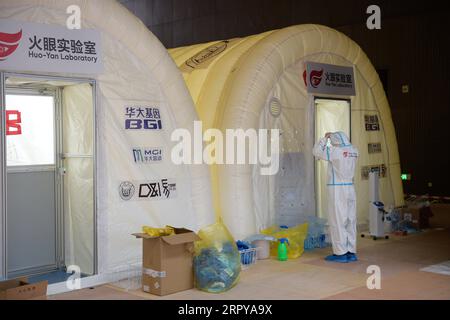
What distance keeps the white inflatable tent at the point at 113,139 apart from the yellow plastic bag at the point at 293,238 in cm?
105

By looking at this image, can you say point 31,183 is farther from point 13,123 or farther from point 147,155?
point 147,155

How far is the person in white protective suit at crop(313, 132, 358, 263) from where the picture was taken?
23.5ft

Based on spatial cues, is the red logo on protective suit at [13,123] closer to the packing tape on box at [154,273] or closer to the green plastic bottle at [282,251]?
the packing tape on box at [154,273]

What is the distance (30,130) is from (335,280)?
368 cm

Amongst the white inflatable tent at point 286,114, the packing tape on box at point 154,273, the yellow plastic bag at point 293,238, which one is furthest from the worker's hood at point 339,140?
the packing tape on box at point 154,273

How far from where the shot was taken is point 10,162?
6344mm

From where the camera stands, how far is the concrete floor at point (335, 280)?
5621 mm

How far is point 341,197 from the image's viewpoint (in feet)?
23.5

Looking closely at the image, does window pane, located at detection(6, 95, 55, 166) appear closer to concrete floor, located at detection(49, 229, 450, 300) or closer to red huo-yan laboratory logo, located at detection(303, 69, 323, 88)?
concrete floor, located at detection(49, 229, 450, 300)

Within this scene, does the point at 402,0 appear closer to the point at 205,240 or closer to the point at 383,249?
the point at 383,249

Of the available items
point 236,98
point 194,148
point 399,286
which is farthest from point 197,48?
point 399,286

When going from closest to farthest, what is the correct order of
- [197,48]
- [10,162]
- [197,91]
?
1. [10,162]
2. [197,91]
3. [197,48]

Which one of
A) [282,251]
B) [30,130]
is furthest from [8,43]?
[282,251]
